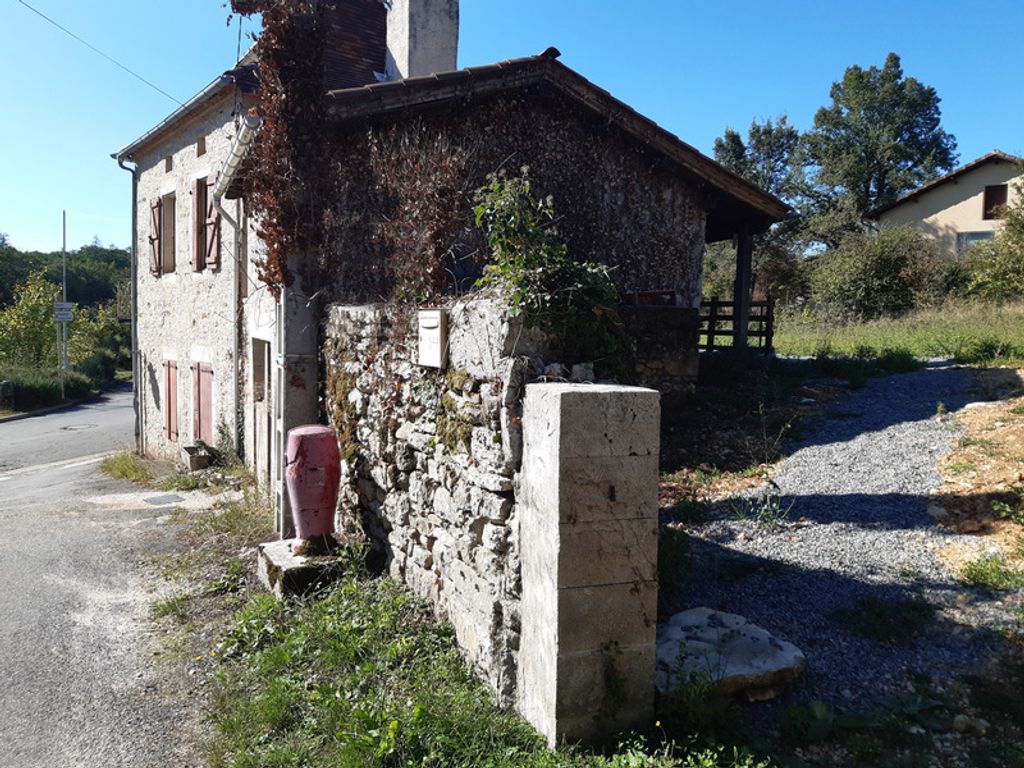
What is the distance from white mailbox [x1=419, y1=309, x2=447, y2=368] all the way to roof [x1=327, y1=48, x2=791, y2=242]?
3865mm

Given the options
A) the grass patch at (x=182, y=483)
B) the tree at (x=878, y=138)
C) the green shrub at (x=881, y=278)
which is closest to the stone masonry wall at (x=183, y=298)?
the grass patch at (x=182, y=483)

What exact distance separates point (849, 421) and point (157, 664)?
7.56m

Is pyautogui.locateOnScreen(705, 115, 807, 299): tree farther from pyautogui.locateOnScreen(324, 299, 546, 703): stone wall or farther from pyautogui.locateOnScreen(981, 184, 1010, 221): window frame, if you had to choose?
pyautogui.locateOnScreen(324, 299, 546, 703): stone wall

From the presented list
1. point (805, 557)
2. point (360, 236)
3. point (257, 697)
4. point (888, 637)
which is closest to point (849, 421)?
point (805, 557)

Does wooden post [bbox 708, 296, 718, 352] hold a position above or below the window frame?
below

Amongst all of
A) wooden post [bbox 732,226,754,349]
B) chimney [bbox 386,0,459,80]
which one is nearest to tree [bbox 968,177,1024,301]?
wooden post [bbox 732,226,754,349]

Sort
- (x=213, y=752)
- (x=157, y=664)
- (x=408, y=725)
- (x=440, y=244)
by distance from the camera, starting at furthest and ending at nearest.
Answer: (x=440, y=244) → (x=157, y=664) → (x=213, y=752) → (x=408, y=725)

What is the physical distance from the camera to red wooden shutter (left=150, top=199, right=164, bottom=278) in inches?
557

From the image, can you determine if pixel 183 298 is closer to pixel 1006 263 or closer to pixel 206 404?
pixel 206 404

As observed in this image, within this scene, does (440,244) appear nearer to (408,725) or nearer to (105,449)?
(408,725)

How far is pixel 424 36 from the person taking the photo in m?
11.2

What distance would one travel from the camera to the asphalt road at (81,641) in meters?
3.87

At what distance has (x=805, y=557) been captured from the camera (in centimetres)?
513

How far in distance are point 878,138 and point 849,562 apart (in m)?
41.3
